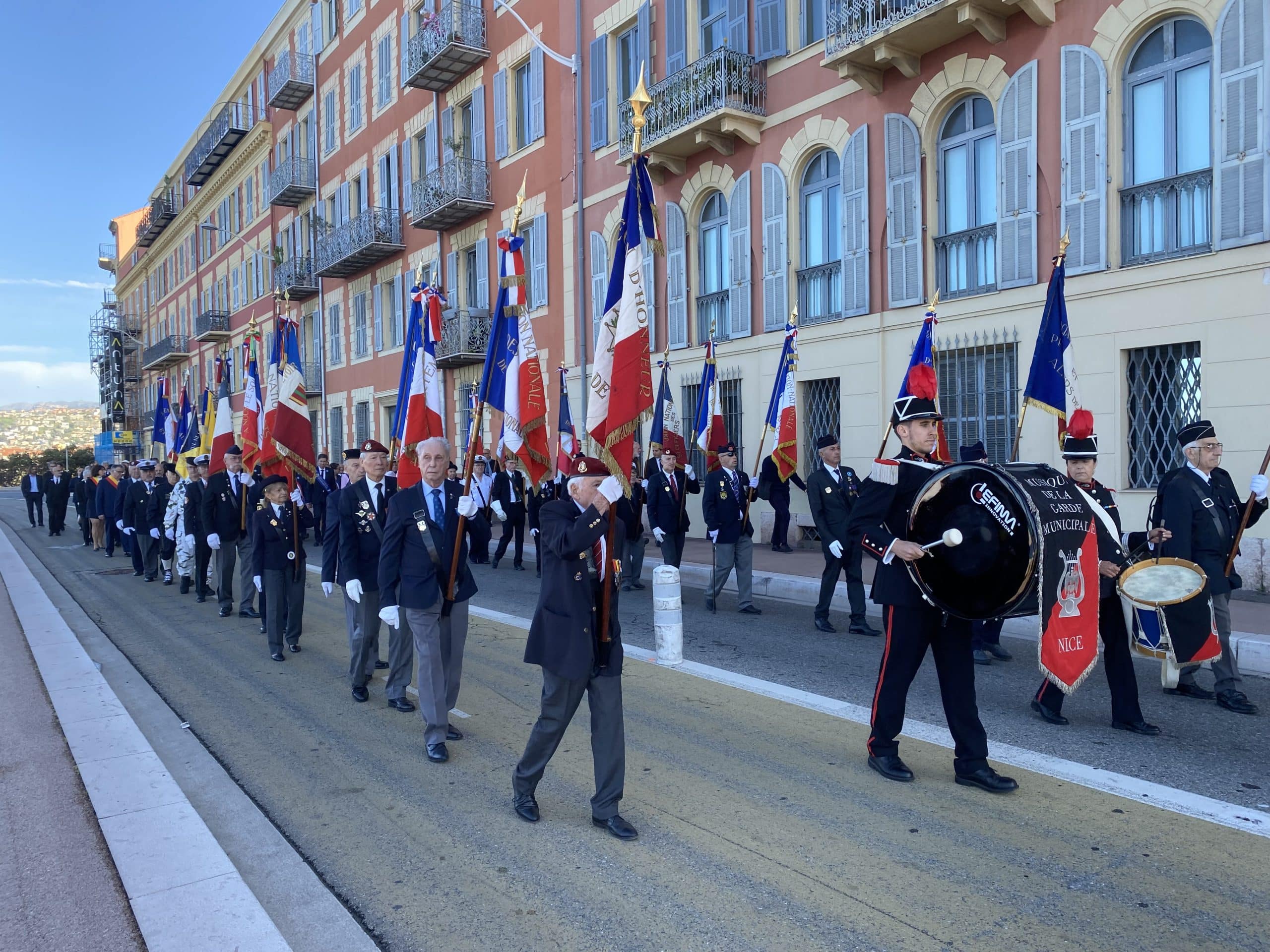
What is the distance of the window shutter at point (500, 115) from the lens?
936 inches

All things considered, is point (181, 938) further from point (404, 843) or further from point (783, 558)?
point (783, 558)

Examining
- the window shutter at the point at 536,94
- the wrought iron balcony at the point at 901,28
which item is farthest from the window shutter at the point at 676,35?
the window shutter at the point at 536,94

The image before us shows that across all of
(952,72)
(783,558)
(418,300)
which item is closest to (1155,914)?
(418,300)

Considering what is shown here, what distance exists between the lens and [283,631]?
9.18 meters

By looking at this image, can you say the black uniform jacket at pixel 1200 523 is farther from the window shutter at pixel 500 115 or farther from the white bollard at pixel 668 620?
the window shutter at pixel 500 115

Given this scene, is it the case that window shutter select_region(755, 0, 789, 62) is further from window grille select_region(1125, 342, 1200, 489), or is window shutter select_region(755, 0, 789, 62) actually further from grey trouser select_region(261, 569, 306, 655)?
grey trouser select_region(261, 569, 306, 655)

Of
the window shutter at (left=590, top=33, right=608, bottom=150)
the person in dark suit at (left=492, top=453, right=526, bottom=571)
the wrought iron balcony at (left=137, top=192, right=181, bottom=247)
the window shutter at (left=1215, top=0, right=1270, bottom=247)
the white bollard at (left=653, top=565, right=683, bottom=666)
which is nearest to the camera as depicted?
the white bollard at (left=653, top=565, right=683, bottom=666)

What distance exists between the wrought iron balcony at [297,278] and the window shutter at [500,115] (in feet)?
40.8

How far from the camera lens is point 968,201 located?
540 inches

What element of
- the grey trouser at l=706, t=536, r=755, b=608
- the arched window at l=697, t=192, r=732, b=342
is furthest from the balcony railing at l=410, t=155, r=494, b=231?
the grey trouser at l=706, t=536, r=755, b=608

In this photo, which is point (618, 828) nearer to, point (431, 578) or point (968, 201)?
point (431, 578)

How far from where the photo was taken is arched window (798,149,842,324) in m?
15.8

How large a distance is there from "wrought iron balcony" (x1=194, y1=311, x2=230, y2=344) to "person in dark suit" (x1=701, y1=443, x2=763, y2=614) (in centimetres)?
3945

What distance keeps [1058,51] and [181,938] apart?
13523 mm
